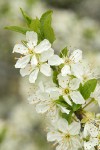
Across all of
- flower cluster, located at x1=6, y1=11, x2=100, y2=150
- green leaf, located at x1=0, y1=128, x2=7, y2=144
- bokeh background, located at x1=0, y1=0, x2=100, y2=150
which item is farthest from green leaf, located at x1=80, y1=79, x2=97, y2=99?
bokeh background, located at x1=0, y1=0, x2=100, y2=150

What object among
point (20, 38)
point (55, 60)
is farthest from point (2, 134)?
point (55, 60)

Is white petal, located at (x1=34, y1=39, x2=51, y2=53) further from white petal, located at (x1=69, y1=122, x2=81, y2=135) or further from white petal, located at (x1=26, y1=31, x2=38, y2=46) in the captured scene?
white petal, located at (x1=69, y1=122, x2=81, y2=135)

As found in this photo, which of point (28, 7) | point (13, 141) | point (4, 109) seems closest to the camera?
point (13, 141)

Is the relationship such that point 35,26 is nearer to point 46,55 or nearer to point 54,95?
point 46,55

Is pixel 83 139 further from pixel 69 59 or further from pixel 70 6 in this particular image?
pixel 70 6

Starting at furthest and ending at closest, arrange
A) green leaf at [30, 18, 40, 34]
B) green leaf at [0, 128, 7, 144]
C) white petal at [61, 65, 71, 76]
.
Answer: green leaf at [0, 128, 7, 144] → green leaf at [30, 18, 40, 34] → white petal at [61, 65, 71, 76]

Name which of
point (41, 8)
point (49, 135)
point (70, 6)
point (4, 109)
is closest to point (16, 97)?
point (4, 109)
